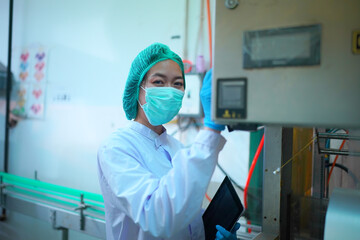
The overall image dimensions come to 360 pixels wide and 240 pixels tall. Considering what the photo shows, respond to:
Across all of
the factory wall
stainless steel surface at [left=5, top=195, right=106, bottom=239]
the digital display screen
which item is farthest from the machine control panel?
the factory wall

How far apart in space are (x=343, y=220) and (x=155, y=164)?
532mm

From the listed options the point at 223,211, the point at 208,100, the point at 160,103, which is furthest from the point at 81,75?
the point at 208,100

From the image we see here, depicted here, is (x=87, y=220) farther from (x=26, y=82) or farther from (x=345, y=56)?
(x=26, y=82)

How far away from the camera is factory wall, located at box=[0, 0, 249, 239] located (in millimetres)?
1899

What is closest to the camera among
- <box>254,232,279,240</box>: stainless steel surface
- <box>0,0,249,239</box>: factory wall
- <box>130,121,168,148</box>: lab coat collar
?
<box>254,232,279,240</box>: stainless steel surface

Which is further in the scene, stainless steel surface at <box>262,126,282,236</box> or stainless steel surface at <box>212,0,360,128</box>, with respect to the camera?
stainless steel surface at <box>262,126,282,236</box>

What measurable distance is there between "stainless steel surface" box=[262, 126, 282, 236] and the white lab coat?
0.87 feet

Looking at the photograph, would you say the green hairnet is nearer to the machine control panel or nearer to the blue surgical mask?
the blue surgical mask

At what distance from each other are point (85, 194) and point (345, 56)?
1492 mm

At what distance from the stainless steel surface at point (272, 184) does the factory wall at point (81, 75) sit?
82cm

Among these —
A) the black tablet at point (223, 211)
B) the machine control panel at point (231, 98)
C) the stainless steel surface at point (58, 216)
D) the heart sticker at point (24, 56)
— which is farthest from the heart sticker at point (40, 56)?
the machine control panel at point (231, 98)

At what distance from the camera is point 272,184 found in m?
0.92

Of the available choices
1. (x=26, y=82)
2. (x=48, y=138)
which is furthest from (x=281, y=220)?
(x=26, y=82)

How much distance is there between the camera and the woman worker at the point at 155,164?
25.0 inches
